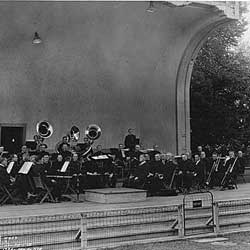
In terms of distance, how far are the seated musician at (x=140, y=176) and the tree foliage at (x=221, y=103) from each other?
846cm

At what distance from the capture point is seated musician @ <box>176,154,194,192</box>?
572 inches

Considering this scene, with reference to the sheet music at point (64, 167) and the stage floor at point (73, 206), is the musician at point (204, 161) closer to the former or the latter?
the stage floor at point (73, 206)

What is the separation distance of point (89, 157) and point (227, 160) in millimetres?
4564

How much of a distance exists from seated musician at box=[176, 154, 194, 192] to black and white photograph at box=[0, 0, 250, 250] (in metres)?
0.04

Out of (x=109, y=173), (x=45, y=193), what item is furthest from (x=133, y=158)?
(x=45, y=193)

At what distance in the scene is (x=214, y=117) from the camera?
21.7 m

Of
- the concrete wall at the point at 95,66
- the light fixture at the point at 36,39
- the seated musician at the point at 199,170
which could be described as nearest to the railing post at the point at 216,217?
the seated musician at the point at 199,170

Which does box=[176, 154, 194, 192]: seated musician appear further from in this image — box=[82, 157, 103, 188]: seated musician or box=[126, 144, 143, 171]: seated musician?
box=[82, 157, 103, 188]: seated musician

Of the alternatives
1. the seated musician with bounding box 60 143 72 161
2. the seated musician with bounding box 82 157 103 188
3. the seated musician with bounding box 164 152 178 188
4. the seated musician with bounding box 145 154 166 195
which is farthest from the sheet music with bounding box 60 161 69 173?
the seated musician with bounding box 164 152 178 188

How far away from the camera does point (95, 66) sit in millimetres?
18828

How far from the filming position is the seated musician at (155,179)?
45.5 ft

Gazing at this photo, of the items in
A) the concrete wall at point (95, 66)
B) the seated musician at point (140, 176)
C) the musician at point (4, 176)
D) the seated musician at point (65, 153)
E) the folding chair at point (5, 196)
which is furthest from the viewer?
the concrete wall at point (95, 66)

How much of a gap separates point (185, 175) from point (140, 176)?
5.19 feet

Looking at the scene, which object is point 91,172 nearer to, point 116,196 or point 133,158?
A: point 133,158
